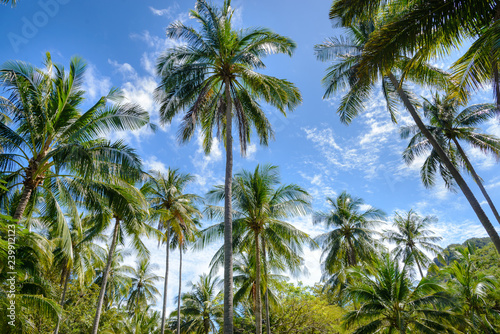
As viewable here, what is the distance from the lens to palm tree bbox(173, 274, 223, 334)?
23.7 meters

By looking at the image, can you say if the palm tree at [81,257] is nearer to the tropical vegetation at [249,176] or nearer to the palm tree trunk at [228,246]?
the tropical vegetation at [249,176]

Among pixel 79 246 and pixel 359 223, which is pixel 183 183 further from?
pixel 359 223

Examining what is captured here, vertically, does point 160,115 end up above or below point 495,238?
above

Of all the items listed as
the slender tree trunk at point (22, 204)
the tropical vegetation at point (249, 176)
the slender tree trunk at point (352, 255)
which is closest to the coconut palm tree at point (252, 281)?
the tropical vegetation at point (249, 176)

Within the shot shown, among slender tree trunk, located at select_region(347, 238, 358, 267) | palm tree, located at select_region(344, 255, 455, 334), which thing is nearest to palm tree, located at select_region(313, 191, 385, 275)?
slender tree trunk, located at select_region(347, 238, 358, 267)

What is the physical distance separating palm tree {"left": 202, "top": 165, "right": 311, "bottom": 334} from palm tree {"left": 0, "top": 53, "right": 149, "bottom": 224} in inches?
296

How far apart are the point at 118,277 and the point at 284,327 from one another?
1351 cm

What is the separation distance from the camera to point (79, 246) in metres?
16.7

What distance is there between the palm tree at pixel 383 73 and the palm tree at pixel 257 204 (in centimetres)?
499

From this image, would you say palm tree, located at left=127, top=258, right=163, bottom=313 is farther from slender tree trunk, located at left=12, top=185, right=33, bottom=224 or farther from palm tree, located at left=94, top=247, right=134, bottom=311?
slender tree trunk, located at left=12, top=185, right=33, bottom=224

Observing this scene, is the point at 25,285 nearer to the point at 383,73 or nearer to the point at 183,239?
the point at 183,239

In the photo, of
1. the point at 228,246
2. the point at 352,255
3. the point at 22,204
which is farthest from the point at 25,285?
the point at 352,255

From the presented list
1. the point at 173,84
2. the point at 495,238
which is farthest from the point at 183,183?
the point at 495,238

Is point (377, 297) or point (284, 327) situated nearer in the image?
point (377, 297)
